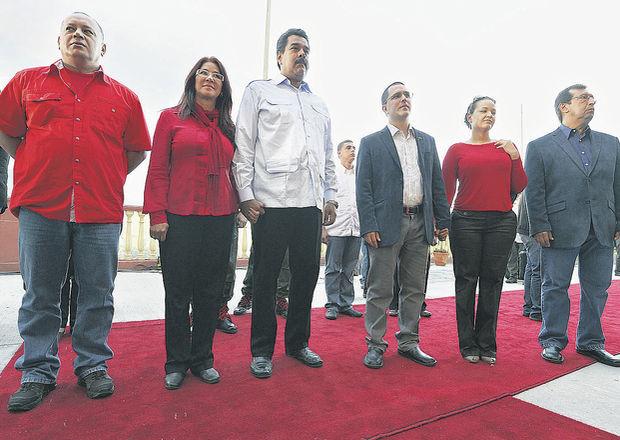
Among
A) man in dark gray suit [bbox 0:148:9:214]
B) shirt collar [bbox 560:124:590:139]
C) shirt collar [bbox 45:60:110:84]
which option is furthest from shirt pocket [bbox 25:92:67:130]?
shirt collar [bbox 560:124:590:139]

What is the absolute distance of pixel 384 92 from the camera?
7.60 feet

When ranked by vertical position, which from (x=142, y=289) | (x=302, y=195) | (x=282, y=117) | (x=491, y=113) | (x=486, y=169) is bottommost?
(x=142, y=289)

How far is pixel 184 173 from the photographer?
173 cm

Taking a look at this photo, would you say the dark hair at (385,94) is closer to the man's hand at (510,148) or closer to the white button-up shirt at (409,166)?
the white button-up shirt at (409,166)

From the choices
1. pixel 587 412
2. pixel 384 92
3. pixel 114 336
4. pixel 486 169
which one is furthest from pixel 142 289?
pixel 587 412

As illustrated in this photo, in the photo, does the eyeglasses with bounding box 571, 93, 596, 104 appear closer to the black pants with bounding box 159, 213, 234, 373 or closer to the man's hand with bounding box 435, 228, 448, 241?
the man's hand with bounding box 435, 228, 448, 241

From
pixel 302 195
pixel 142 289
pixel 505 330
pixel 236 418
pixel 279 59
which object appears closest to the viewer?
pixel 236 418

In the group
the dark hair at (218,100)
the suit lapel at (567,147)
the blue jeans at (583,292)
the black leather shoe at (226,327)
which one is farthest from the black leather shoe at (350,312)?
the dark hair at (218,100)

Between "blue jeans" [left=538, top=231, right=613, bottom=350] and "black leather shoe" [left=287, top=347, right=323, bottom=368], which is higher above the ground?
"blue jeans" [left=538, top=231, right=613, bottom=350]

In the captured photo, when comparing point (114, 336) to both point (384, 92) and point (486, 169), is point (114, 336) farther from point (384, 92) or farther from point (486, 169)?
Answer: point (486, 169)

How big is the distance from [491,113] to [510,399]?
1466 millimetres

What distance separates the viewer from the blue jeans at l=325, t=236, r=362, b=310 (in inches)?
132

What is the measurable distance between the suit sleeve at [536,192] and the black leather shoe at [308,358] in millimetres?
1392

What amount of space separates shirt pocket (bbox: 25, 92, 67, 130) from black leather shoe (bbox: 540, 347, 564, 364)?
2.53 m
